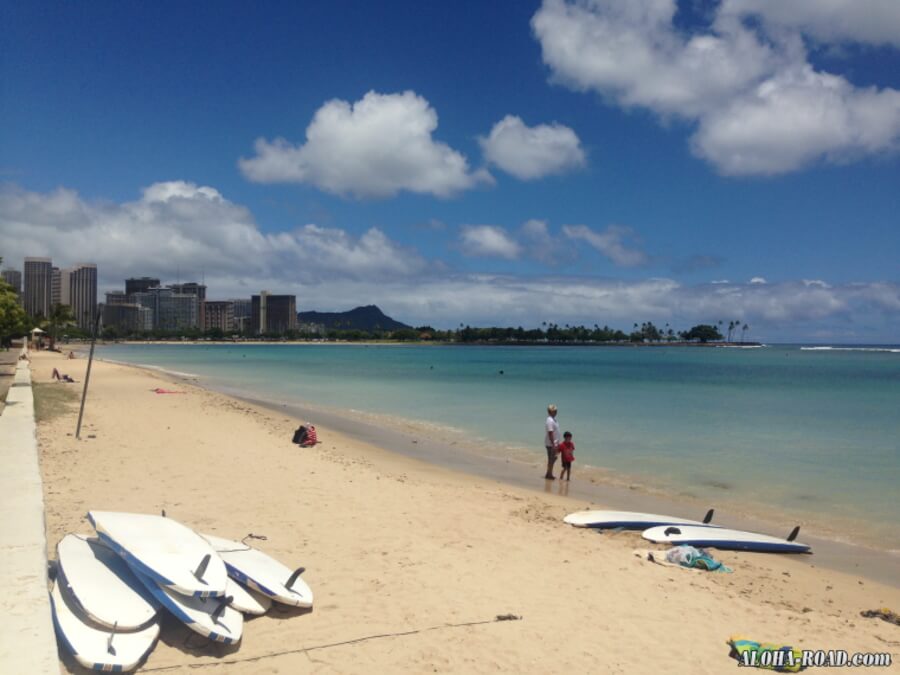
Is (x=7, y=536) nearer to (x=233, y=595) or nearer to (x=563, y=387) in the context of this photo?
(x=233, y=595)

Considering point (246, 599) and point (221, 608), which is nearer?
point (221, 608)

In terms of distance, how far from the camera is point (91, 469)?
9.57m

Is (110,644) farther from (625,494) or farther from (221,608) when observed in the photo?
(625,494)

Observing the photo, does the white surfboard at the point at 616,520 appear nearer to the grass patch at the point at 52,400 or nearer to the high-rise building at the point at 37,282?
the grass patch at the point at 52,400

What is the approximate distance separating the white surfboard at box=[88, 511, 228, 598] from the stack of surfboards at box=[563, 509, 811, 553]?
4990 mm

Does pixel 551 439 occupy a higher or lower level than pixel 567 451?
higher

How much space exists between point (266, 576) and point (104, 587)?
113 cm

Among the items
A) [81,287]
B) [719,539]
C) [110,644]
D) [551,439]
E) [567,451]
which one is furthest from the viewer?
[81,287]

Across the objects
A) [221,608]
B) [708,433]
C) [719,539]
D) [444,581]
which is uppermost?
[221,608]

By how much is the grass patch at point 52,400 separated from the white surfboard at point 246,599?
38.5 ft

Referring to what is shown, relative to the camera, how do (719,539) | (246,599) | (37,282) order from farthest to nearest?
1. (37,282)
2. (719,539)
3. (246,599)

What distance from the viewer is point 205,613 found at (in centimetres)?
438

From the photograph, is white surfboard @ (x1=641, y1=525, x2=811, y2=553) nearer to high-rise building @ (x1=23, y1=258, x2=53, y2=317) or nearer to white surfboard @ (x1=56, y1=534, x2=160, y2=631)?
white surfboard @ (x1=56, y1=534, x2=160, y2=631)

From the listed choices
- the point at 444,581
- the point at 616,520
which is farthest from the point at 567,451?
the point at 444,581
